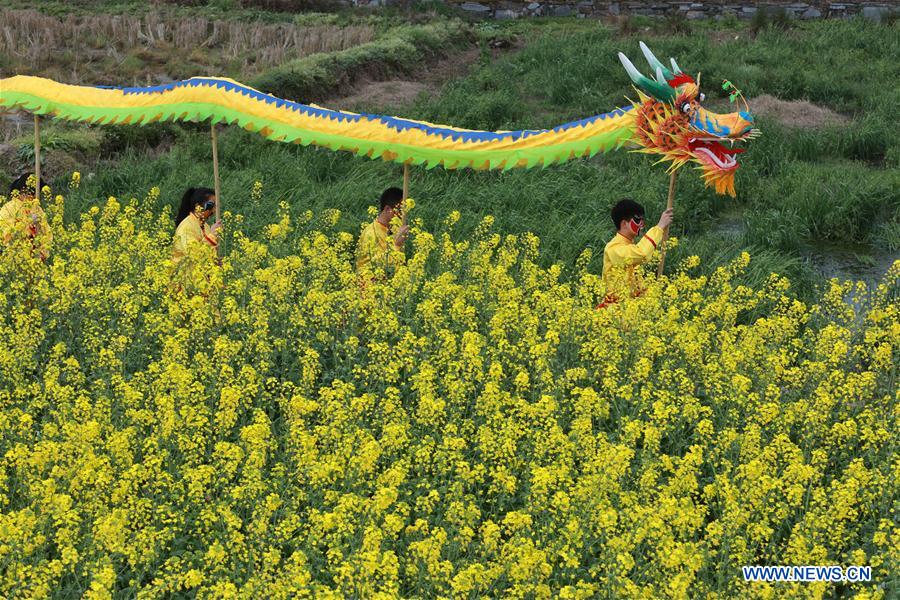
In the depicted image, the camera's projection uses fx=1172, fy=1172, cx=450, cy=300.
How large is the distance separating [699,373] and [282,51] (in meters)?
13.1

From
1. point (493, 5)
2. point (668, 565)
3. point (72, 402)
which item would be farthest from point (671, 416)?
point (493, 5)

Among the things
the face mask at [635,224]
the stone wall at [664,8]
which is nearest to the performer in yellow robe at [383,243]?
the face mask at [635,224]

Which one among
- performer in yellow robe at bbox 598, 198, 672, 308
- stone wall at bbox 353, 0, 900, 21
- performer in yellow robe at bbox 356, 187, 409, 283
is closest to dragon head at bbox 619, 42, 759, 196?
performer in yellow robe at bbox 598, 198, 672, 308

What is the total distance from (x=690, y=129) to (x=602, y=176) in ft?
12.7

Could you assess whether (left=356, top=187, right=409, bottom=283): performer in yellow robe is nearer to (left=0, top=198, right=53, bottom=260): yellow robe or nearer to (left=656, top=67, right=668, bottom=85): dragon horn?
(left=656, top=67, right=668, bottom=85): dragon horn

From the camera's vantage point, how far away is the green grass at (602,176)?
11.1 m

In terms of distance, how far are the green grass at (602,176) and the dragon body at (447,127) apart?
1.36 meters

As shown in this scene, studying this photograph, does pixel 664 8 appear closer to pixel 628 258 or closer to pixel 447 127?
pixel 447 127

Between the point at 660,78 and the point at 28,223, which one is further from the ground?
the point at 660,78

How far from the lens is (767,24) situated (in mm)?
19953

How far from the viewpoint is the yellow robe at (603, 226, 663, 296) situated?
880cm

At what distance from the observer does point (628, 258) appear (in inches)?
351

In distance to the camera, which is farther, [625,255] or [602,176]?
[602,176]

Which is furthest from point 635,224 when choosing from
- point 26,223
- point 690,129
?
point 26,223
